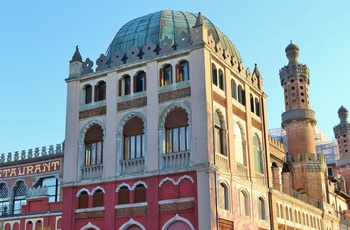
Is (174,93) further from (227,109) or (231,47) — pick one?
(231,47)

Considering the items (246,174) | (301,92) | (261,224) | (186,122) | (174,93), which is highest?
(301,92)

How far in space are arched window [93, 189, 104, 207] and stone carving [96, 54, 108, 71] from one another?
6683 millimetres

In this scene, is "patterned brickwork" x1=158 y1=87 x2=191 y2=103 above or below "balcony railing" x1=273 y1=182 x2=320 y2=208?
above

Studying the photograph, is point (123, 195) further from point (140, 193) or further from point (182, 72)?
point (182, 72)

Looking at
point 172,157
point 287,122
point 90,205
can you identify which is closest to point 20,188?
point 90,205

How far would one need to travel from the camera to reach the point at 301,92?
4297cm

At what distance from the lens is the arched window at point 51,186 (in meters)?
32.8

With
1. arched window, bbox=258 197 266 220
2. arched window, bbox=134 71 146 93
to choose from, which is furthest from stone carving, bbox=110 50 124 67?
arched window, bbox=258 197 266 220

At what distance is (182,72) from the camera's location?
2527cm

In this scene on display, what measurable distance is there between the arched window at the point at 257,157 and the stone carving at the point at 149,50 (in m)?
7.77

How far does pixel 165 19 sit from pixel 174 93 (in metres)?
5.90

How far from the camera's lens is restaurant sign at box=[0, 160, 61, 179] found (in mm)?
32969

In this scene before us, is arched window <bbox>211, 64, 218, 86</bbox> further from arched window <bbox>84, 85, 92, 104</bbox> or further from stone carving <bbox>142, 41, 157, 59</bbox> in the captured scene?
arched window <bbox>84, 85, 92, 104</bbox>

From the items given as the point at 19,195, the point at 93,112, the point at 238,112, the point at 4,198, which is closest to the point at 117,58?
the point at 93,112
